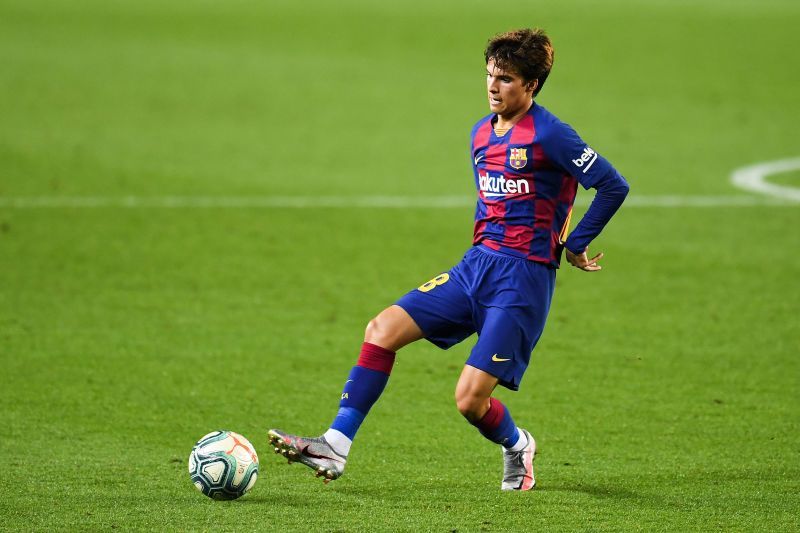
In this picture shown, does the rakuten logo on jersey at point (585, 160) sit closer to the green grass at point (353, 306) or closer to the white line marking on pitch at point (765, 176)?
the green grass at point (353, 306)

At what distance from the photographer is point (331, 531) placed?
5133 mm

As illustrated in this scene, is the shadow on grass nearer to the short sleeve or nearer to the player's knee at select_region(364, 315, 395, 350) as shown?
the player's knee at select_region(364, 315, 395, 350)

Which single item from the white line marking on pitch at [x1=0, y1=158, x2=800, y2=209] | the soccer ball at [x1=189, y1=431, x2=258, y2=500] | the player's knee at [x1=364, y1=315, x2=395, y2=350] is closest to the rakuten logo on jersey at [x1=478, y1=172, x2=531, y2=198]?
the player's knee at [x1=364, y1=315, x2=395, y2=350]

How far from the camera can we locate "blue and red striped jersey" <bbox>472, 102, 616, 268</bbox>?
5605mm

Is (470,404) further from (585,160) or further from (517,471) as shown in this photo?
(585,160)

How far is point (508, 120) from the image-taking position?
5.82 metres

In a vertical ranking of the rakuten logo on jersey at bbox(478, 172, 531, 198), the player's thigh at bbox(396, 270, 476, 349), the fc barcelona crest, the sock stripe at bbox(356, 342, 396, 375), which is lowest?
the sock stripe at bbox(356, 342, 396, 375)

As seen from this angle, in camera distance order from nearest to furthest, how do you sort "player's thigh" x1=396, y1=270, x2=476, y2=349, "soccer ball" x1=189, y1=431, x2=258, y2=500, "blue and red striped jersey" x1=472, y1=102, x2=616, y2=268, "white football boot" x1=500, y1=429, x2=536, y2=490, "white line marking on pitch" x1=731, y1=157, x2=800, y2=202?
"soccer ball" x1=189, y1=431, x2=258, y2=500 < "blue and red striped jersey" x1=472, y1=102, x2=616, y2=268 < "player's thigh" x1=396, y1=270, x2=476, y2=349 < "white football boot" x1=500, y1=429, x2=536, y2=490 < "white line marking on pitch" x1=731, y1=157, x2=800, y2=202

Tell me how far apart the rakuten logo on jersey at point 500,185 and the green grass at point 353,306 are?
1373 millimetres

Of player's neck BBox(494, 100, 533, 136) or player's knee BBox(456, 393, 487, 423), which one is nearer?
player's knee BBox(456, 393, 487, 423)

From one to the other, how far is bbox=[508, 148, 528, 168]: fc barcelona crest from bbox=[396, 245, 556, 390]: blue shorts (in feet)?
1.35

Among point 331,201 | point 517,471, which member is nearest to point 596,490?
point 517,471

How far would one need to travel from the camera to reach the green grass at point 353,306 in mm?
5770

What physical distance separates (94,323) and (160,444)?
265 cm
